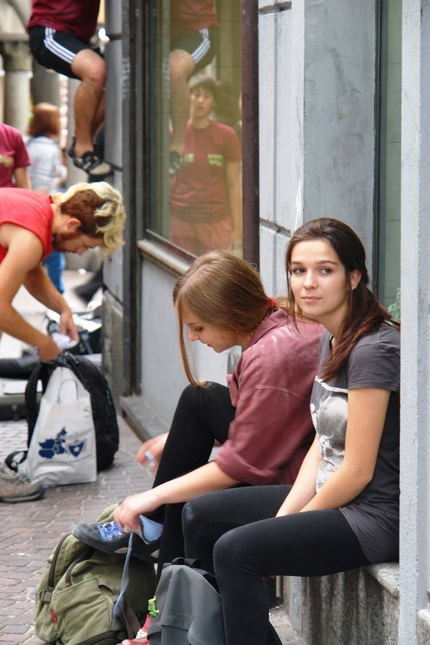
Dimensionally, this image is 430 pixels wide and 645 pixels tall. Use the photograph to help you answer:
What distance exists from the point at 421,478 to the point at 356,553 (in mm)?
294

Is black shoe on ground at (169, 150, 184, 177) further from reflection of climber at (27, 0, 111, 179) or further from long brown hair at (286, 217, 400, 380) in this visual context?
long brown hair at (286, 217, 400, 380)

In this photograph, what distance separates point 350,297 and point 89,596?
52.7 inches

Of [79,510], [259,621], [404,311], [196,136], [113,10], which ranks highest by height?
[113,10]

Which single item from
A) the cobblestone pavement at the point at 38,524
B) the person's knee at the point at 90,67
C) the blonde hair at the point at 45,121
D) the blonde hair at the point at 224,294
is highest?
the person's knee at the point at 90,67

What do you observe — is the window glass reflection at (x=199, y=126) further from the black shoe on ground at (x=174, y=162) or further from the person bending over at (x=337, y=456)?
the person bending over at (x=337, y=456)

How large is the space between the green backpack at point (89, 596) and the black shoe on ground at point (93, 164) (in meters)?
4.14

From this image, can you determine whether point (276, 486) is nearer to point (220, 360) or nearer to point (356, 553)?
point (356, 553)

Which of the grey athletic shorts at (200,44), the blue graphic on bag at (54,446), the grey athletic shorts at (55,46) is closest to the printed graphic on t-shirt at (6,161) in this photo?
the grey athletic shorts at (55,46)

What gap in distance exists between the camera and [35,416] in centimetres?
554

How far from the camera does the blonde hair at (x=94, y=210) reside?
511 centimetres

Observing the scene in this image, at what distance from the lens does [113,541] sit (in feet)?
11.6

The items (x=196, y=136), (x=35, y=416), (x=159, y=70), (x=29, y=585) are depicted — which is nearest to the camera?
(x=29, y=585)

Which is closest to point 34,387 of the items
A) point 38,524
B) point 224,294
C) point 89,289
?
point 38,524


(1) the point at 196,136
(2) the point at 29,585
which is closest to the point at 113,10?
(1) the point at 196,136
